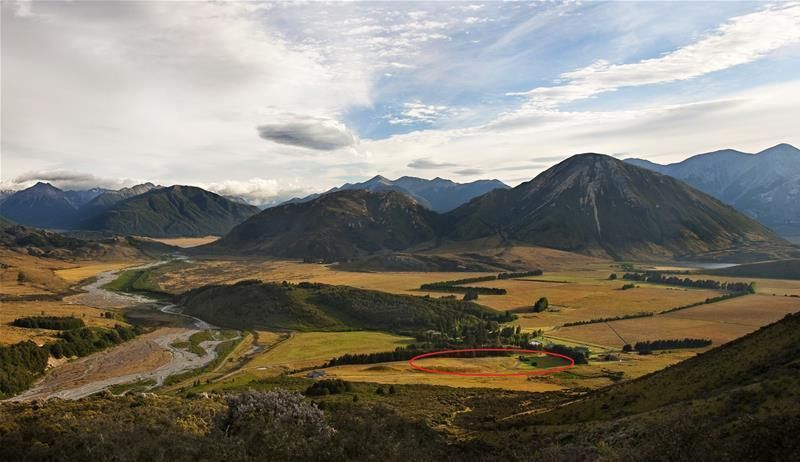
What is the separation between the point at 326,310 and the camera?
16162 centimetres

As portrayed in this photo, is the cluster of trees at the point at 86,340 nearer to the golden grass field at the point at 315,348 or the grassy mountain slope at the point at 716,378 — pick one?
the golden grass field at the point at 315,348

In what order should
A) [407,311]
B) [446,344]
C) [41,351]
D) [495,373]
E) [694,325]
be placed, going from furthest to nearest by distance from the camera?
[407,311], [694,325], [446,344], [41,351], [495,373]

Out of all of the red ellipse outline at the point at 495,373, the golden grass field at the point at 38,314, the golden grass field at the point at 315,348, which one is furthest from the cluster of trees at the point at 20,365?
the red ellipse outline at the point at 495,373

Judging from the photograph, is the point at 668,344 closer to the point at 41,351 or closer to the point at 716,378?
the point at 716,378

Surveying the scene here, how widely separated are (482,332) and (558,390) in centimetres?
5722

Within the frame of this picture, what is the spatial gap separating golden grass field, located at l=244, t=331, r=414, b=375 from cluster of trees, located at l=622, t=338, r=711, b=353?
52.4 meters

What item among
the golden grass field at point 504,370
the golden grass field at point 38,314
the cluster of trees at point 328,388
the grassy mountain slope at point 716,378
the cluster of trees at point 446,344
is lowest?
the cluster of trees at point 446,344

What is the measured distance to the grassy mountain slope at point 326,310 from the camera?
150m

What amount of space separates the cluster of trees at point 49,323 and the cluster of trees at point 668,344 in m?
132

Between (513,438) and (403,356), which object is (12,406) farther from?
(403,356)

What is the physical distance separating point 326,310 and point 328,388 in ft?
310

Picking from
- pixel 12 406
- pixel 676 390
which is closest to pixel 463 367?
pixel 676 390

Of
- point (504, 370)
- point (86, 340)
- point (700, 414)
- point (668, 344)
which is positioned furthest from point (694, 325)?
point (86, 340)

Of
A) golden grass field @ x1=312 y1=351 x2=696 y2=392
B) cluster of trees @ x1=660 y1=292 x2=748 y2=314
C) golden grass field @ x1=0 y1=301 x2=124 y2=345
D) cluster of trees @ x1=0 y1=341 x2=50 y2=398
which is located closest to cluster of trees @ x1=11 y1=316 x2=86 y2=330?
golden grass field @ x1=0 y1=301 x2=124 y2=345
